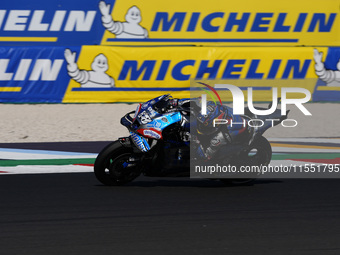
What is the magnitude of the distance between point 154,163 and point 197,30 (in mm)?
12588

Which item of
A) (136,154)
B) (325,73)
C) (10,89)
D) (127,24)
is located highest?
(127,24)

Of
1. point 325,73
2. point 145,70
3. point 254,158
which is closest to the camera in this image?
point 254,158

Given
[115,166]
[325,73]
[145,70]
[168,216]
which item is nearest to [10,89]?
[145,70]

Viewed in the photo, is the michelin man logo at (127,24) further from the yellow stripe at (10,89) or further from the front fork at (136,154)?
the front fork at (136,154)

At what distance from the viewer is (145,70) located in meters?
20.4

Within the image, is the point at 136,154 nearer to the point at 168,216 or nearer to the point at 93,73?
the point at 168,216

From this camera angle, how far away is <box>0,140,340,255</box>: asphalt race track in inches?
230

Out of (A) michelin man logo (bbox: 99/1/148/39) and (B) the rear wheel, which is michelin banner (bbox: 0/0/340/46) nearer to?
(A) michelin man logo (bbox: 99/1/148/39)

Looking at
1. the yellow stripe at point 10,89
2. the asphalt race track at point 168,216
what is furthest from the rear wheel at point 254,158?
the yellow stripe at point 10,89

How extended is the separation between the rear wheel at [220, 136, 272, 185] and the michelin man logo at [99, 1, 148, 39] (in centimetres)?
1203

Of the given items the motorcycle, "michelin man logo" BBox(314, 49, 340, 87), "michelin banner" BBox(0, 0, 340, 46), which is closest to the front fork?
the motorcycle

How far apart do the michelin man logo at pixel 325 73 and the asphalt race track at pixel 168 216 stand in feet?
37.3

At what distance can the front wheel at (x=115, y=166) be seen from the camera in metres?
8.80

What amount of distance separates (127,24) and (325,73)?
575 centimetres
